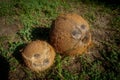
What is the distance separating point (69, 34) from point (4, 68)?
145 centimetres

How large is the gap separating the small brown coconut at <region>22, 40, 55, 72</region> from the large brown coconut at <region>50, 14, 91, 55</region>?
0.69 ft

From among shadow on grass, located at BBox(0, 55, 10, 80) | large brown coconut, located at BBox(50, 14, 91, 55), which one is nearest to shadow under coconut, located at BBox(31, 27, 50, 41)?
large brown coconut, located at BBox(50, 14, 91, 55)

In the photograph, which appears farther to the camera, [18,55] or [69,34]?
[18,55]

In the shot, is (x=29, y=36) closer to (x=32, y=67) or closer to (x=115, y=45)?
(x=32, y=67)

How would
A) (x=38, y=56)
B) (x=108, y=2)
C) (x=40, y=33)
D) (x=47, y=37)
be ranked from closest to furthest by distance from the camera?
(x=38, y=56), (x=47, y=37), (x=40, y=33), (x=108, y=2)

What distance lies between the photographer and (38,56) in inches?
156

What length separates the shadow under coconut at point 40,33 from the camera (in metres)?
4.88

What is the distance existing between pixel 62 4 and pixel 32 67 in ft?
8.23

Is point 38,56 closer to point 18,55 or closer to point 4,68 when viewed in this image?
point 18,55

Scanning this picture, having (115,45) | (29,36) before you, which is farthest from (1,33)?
(115,45)

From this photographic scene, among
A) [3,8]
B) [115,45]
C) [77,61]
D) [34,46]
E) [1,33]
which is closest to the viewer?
[34,46]

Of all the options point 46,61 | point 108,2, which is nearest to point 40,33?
point 46,61

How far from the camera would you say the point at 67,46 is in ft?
13.4

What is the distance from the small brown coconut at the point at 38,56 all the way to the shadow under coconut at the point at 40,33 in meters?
0.76
